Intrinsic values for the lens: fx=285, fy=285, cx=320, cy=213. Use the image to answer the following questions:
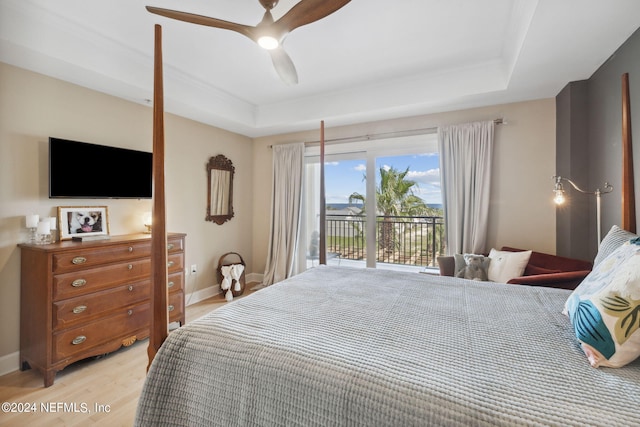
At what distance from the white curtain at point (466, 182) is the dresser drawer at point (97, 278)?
318 cm

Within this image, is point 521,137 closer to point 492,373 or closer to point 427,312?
point 427,312

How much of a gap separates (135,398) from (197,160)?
266cm

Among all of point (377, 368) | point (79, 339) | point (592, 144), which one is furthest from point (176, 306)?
point (592, 144)

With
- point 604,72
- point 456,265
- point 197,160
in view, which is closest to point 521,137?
point 604,72

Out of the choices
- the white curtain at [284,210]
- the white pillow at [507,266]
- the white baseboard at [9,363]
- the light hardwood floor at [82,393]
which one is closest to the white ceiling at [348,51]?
the white curtain at [284,210]

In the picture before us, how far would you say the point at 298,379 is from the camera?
2.77 feet

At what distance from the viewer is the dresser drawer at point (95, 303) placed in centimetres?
206

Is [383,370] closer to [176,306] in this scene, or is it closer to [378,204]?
[176,306]

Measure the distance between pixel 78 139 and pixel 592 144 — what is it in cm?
450

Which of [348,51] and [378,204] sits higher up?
[348,51]

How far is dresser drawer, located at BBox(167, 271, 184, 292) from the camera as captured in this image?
2834 millimetres

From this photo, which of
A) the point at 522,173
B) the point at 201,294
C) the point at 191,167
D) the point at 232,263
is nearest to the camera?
the point at 522,173

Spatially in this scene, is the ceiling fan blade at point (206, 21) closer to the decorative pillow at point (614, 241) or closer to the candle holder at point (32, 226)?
the candle holder at point (32, 226)

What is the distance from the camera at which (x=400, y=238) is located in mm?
3875
